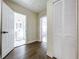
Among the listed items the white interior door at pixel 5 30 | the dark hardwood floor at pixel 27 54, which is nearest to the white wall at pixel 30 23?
the white interior door at pixel 5 30

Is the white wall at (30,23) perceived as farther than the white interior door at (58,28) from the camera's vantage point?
Yes

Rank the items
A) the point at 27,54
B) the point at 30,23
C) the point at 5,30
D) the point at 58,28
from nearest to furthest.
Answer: the point at 58,28
the point at 5,30
the point at 27,54
the point at 30,23

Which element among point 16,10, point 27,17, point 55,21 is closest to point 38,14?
point 27,17

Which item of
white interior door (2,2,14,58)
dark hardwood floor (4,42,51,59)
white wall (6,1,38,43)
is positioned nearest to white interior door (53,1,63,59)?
dark hardwood floor (4,42,51,59)

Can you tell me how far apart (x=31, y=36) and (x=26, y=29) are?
2.86ft

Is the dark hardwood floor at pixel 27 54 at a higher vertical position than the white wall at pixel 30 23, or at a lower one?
lower

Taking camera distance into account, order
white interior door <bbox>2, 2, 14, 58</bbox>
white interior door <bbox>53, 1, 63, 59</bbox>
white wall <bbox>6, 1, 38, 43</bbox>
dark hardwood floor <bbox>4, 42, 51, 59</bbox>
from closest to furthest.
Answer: white interior door <bbox>53, 1, 63, 59</bbox>
white interior door <bbox>2, 2, 14, 58</bbox>
dark hardwood floor <bbox>4, 42, 51, 59</bbox>
white wall <bbox>6, 1, 38, 43</bbox>

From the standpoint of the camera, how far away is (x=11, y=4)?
5.13m

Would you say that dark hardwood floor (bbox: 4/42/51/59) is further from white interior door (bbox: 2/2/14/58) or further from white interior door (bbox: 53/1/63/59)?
white interior door (bbox: 53/1/63/59)

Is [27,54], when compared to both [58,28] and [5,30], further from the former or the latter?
[58,28]

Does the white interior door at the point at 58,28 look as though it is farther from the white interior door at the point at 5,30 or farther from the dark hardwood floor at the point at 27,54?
the white interior door at the point at 5,30

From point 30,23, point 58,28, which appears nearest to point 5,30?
point 58,28

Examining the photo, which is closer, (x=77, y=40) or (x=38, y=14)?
(x=77, y=40)

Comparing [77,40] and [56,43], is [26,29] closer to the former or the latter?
[56,43]
